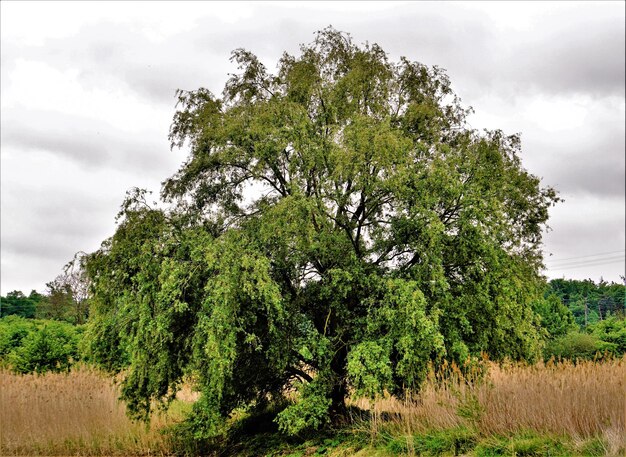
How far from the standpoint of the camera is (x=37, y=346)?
1805 cm

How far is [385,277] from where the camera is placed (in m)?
12.5

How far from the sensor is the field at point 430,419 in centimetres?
864

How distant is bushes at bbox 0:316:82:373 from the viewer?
17.9 m

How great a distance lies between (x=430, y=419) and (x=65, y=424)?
327 inches

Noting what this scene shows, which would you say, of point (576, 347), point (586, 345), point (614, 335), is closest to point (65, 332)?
point (576, 347)

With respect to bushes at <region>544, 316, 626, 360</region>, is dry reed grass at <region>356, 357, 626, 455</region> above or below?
above

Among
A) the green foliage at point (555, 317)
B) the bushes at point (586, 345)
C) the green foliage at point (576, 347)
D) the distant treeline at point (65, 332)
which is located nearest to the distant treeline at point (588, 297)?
the green foliage at point (555, 317)

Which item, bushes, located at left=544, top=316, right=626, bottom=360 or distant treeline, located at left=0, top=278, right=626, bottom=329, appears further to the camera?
distant treeline, located at left=0, top=278, right=626, bottom=329

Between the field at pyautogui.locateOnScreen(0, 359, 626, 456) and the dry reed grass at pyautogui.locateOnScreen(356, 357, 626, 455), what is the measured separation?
0.02 metres

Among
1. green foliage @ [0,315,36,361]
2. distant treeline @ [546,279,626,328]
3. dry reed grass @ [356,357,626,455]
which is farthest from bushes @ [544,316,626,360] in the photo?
distant treeline @ [546,279,626,328]

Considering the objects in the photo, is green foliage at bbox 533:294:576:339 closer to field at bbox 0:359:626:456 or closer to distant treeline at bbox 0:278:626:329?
distant treeline at bbox 0:278:626:329

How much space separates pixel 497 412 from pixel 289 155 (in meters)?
7.40

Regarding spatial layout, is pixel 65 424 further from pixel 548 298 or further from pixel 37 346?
pixel 548 298

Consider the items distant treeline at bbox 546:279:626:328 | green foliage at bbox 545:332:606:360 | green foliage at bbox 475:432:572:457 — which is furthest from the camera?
distant treeline at bbox 546:279:626:328
